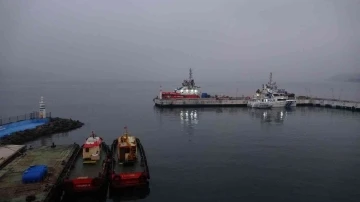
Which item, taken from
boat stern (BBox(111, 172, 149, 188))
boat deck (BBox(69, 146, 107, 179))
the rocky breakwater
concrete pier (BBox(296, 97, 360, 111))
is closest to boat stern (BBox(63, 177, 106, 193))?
boat deck (BBox(69, 146, 107, 179))

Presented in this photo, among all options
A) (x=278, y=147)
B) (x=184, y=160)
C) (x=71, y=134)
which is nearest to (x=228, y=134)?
(x=278, y=147)

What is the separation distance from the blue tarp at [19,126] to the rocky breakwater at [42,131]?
63.7 inches

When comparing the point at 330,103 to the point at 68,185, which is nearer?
the point at 68,185

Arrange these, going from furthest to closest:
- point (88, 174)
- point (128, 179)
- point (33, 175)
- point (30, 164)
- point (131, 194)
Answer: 1. point (30, 164)
2. point (131, 194)
3. point (88, 174)
4. point (128, 179)
5. point (33, 175)

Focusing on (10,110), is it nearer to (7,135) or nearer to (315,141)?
(7,135)

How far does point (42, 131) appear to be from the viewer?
186ft

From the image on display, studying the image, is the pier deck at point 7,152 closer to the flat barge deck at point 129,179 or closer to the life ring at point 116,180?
the flat barge deck at point 129,179

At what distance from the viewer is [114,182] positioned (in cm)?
2692

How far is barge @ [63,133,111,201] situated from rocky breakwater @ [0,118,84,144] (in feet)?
70.4

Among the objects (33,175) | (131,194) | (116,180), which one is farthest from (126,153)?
(33,175)

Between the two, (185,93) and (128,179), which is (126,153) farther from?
(185,93)

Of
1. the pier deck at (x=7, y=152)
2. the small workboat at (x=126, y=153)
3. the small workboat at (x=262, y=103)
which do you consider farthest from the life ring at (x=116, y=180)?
the small workboat at (x=262, y=103)

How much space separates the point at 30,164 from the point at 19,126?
32869 millimetres

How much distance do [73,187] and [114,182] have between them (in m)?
3.69
